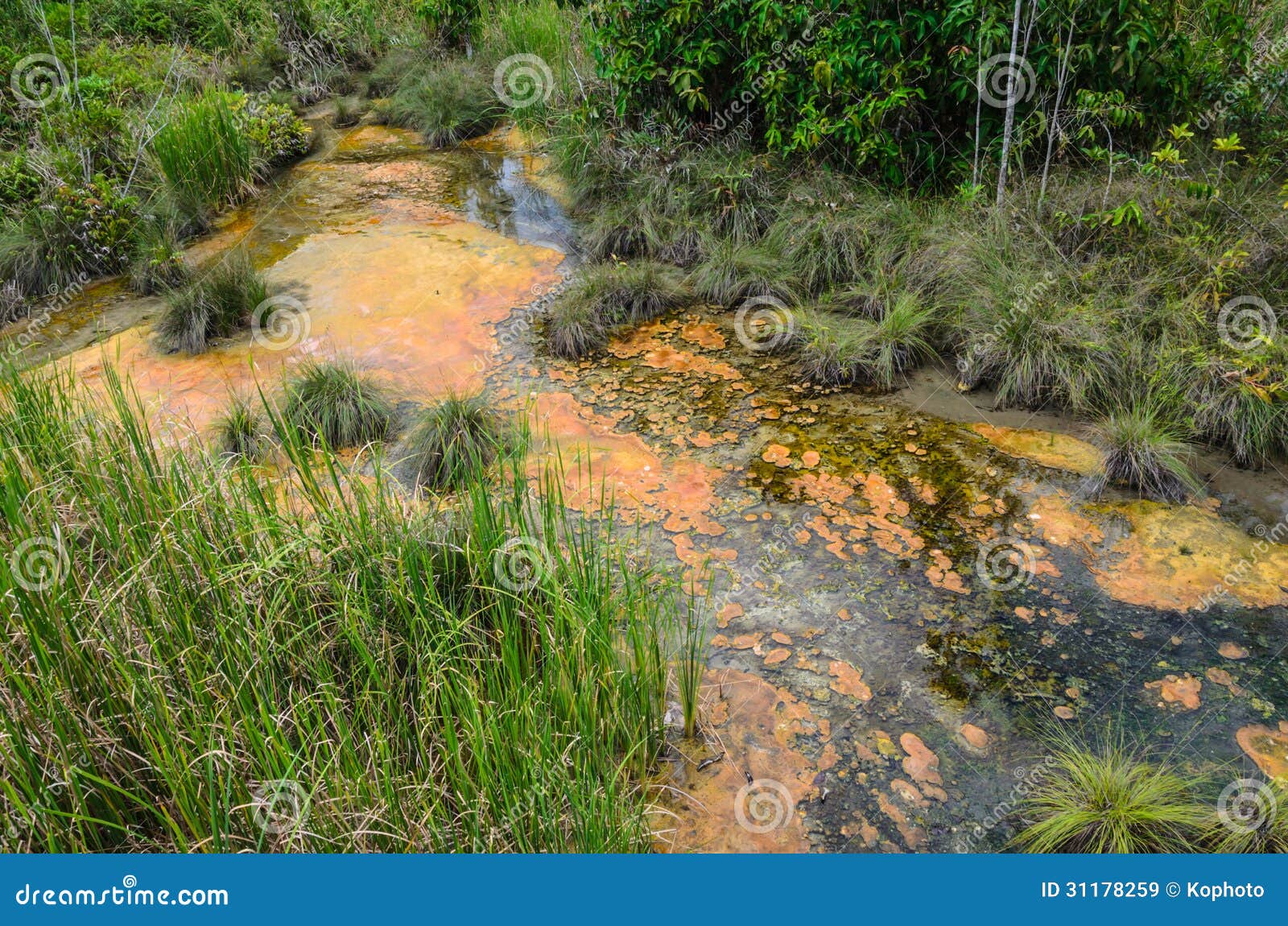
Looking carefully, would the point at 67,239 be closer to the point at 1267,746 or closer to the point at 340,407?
the point at 340,407

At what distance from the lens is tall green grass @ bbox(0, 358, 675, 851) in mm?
2162

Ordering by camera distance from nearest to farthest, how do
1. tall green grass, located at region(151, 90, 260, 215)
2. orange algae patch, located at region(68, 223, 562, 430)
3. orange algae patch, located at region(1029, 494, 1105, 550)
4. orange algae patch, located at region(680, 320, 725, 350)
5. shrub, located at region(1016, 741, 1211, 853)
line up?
1. shrub, located at region(1016, 741, 1211, 853)
2. orange algae patch, located at region(1029, 494, 1105, 550)
3. orange algae patch, located at region(68, 223, 562, 430)
4. orange algae patch, located at region(680, 320, 725, 350)
5. tall green grass, located at region(151, 90, 260, 215)

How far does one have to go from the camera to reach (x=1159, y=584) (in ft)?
10.7

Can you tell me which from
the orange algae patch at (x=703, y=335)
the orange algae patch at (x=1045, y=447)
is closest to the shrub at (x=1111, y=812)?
the orange algae patch at (x=1045, y=447)

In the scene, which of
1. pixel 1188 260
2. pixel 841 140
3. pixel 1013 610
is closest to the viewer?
pixel 1013 610

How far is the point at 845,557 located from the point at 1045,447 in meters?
1.20

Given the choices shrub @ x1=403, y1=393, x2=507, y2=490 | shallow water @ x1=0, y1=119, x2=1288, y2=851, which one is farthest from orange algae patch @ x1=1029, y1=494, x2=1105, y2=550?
shrub @ x1=403, y1=393, x2=507, y2=490

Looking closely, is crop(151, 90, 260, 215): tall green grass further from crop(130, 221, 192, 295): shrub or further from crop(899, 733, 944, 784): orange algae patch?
crop(899, 733, 944, 784): orange algae patch

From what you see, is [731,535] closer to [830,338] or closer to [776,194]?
[830,338]

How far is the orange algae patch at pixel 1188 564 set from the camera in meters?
3.21

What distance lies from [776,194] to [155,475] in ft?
13.3

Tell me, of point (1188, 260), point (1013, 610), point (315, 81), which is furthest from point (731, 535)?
point (315, 81)

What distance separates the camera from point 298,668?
2596 mm

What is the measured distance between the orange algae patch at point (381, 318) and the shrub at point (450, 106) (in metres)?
1.92
